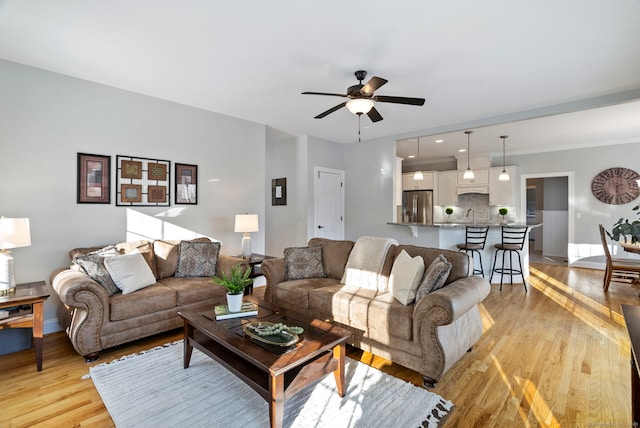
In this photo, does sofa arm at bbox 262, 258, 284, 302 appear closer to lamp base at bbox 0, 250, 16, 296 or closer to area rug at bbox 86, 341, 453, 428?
area rug at bbox 86, 341, 453, 428

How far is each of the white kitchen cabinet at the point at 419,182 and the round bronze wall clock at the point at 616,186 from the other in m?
3.31

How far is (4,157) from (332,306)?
11.4 feet

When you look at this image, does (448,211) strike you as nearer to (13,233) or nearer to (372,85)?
(372,85)

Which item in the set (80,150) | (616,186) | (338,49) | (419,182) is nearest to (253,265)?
(80,150)

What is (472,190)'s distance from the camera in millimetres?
7656

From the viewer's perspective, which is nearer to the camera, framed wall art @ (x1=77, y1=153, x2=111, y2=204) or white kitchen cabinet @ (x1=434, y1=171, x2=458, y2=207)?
framed wall art @ (x1=77, y1=153, x2=111, y2=204)

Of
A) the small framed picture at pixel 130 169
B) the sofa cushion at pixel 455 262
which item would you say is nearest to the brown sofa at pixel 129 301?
the small framed picture at pixel 130 169

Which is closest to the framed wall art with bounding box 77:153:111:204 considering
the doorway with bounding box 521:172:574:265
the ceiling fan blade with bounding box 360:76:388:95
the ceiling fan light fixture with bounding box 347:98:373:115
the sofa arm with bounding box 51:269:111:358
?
the sofa arm with bounding box 51:269:111:358

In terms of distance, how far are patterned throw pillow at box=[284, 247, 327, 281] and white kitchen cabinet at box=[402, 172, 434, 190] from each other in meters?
5.48

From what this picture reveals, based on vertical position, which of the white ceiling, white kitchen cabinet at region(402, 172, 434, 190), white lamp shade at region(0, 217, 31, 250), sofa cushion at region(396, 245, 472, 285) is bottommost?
sofa cushion at region(396, 245, 472, 285)

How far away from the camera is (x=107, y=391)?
2.17 metres

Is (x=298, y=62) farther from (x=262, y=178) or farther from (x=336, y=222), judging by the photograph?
(x=336, y=222)

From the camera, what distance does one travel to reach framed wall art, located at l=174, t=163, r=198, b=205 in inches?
166

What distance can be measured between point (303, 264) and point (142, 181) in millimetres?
2285
